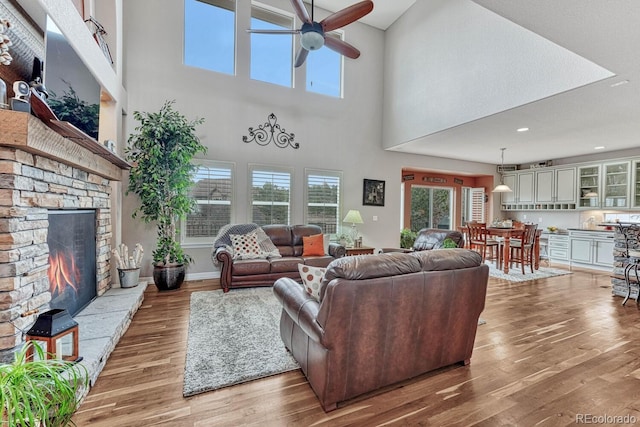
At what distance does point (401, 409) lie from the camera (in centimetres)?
186

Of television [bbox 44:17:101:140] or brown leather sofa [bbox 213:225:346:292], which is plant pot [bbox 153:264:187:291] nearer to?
brown leather sofa [bbox 213:225:346:292]

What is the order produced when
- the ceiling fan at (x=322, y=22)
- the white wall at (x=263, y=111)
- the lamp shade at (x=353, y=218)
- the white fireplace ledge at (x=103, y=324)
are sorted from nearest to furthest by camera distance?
the white fireplace ledge at (x=103, y=324)
the ceiling fan at (x=322, y=22)
the white wall at (x=263, y=111)
the lamp shade at (x=353, y=218)

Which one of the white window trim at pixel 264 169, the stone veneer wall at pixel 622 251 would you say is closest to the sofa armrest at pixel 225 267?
the white window trim at pixel 264 169

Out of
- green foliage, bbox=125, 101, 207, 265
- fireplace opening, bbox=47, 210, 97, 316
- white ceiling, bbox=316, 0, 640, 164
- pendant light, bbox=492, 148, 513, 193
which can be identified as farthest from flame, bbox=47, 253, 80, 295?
pendant light, bbox=492, 148, 513, 193

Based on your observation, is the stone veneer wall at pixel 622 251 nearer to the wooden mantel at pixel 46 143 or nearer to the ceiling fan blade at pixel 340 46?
the ceiling fan blade at pixel 340 46

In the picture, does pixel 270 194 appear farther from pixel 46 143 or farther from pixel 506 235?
pixel 506 235

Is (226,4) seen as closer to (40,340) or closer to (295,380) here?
(40,340)

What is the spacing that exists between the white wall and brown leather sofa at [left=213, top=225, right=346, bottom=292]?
75 centimetres

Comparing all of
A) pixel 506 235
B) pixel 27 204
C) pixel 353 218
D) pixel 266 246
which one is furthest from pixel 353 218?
pixel 27 204

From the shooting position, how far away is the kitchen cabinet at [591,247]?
6137 millimetres

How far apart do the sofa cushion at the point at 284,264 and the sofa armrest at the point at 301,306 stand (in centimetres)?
221

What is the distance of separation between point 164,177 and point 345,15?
333 cm

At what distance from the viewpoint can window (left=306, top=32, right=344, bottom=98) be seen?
20.4 feet

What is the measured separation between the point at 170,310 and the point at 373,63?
651 centimetres
